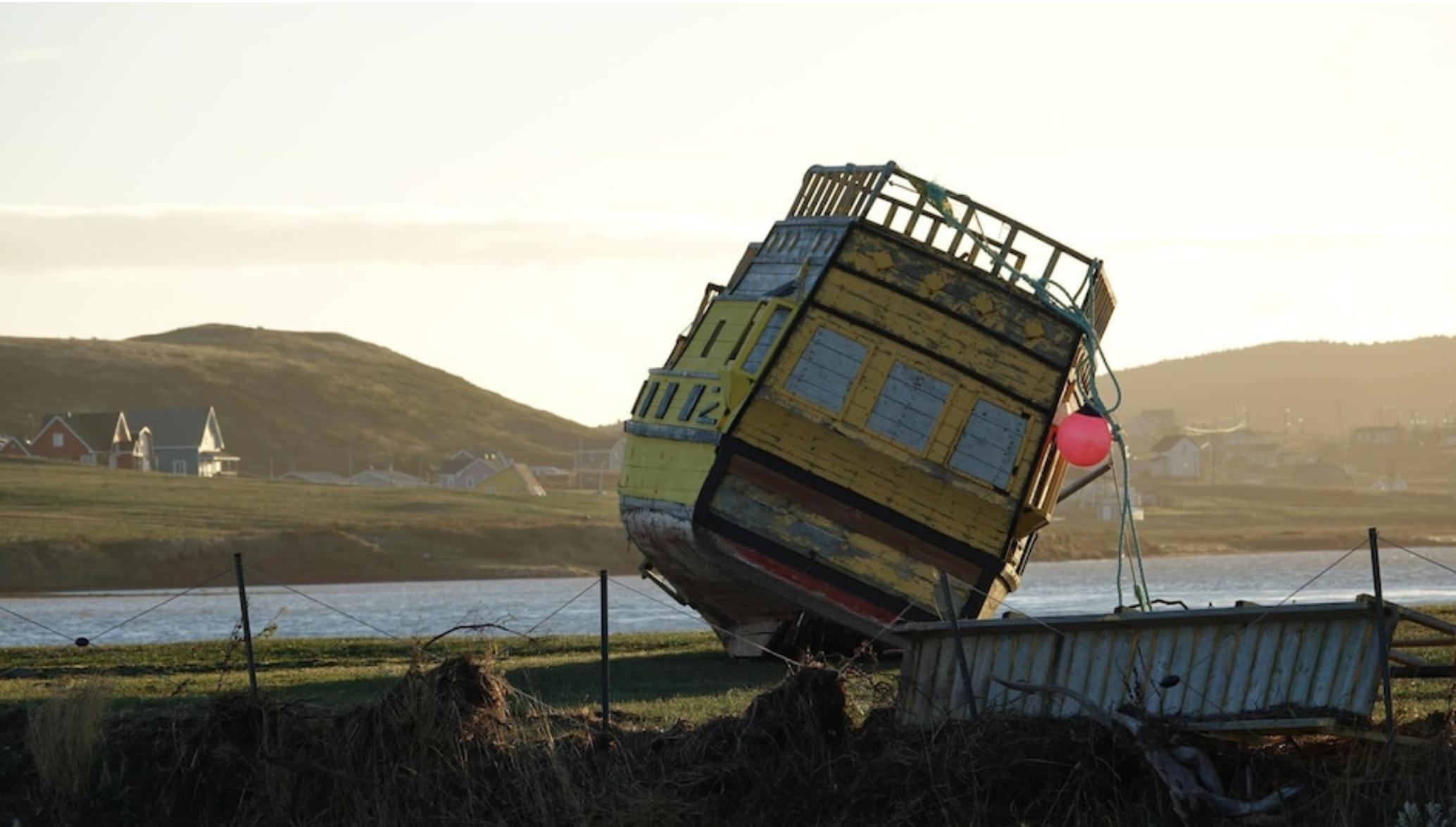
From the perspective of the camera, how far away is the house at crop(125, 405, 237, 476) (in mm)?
152000

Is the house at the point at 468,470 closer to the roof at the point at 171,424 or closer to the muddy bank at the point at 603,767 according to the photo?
the roof at the point at 171,424

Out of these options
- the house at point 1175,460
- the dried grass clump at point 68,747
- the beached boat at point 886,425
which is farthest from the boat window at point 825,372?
the house at point 1175,460

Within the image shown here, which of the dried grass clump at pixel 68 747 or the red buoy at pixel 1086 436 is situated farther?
the red buoy at pixel 1086 436

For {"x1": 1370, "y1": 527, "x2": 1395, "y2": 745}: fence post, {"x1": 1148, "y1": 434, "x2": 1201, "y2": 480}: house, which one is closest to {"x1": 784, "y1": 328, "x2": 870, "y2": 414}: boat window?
{"x1": 1370, "y1": 527, "x2": 1395, "y2": 745}: fence post

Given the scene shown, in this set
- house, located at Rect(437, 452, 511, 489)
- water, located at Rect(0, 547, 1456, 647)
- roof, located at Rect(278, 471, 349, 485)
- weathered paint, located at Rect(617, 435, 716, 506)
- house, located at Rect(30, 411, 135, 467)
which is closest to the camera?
weathered paint, located at Rect(617, 435, 716, 506)

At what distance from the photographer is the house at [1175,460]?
19212 cm

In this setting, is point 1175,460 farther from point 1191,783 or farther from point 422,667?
point 1191,783

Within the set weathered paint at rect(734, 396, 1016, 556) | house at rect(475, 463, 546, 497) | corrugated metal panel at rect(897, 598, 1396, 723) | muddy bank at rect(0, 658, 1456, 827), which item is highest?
house at rect(475, 463, 546, 497)

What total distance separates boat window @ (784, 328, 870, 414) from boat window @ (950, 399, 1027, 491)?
150cm

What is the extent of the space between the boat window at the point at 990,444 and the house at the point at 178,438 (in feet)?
419

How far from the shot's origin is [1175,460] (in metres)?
193

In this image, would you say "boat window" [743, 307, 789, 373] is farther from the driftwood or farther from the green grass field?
the driftwood

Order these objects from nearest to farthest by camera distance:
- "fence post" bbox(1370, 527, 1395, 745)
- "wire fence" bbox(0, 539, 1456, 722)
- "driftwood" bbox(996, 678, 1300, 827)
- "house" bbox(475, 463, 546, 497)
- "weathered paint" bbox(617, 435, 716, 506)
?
"driftwood" bbox(996, 678, 1300, 827) → "fence post" bbox(1370, 527, 1395, 745) → "weathered paint" bbox(617, 435, 716, 506) → "wire fence" bbox(0, 539, 1456, 722) → "house" bbox(475, 463, 546, 497)

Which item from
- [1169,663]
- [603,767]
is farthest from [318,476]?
[1169,663]
